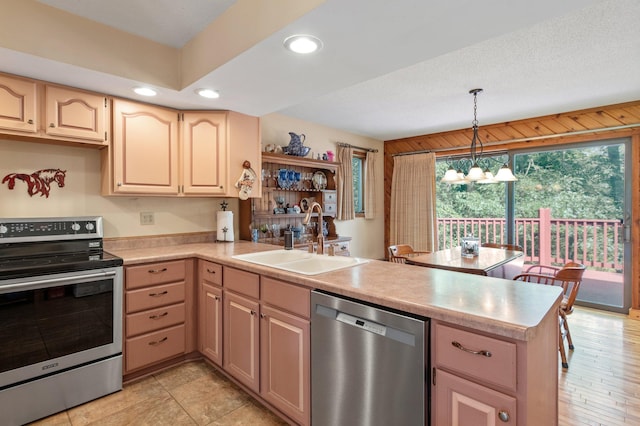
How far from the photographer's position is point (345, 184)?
4.66m

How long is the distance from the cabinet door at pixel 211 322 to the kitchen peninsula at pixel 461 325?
0.32 metres

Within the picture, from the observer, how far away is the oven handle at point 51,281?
1760 millimetres

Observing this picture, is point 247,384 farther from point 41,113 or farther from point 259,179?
point 41,113

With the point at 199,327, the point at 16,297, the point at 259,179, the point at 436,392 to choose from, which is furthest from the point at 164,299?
the point at 436,392

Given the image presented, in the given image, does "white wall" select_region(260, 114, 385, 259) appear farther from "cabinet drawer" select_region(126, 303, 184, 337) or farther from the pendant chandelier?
"cabinet drawer" select_region(126, 303, 184, 337)

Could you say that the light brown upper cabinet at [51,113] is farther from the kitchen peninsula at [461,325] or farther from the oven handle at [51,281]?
the kitchen peninsula at [461,325]

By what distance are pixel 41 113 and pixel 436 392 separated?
280 centimetres

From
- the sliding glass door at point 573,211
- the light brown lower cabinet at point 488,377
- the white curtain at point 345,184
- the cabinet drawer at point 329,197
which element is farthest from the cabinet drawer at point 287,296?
the sliding glass door at point 573,211

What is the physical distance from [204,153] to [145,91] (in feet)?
2.18

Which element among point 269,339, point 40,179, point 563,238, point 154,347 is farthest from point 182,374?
point 563,238

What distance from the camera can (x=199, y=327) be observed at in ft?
8.25

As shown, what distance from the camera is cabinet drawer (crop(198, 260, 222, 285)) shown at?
2.27m

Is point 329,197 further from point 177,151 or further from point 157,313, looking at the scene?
point 157,313

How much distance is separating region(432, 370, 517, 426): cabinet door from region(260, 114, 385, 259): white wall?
3152 mm
